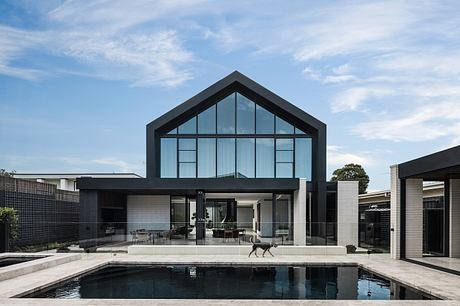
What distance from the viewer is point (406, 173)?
1964 centimetres

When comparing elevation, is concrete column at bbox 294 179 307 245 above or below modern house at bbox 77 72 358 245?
below

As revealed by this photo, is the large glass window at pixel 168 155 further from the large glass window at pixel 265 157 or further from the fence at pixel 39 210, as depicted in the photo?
the fence at pixel 39 210

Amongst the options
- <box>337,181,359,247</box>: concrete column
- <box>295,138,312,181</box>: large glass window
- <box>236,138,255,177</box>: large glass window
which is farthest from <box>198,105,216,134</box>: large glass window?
<box>337,181,359,247</box>: concrete column

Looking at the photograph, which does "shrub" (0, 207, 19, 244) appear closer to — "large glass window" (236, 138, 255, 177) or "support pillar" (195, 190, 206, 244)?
"support pillar" (195, 190, 206, 244)

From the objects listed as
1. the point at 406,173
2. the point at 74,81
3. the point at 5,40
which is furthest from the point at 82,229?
the point at 406,173

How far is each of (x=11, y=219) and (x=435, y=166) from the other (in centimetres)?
1665

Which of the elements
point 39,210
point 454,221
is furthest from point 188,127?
point 454,221

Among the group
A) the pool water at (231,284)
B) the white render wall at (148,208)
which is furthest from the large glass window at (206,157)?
the pool water at (231,284)

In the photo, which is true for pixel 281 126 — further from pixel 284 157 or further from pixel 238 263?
pixel 238 263

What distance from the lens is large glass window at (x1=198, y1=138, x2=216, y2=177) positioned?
28.2m

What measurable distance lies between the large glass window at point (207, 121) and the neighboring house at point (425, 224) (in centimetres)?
997

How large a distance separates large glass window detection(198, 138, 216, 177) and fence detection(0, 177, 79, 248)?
25.6ft

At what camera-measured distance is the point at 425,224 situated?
22062 mm

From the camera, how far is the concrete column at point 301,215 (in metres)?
24.4
